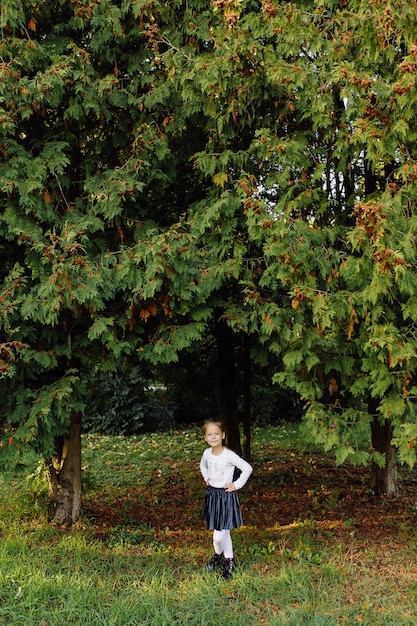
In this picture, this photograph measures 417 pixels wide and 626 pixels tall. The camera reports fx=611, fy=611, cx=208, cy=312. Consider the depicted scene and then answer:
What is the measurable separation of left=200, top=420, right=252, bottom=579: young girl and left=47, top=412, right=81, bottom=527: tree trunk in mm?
1885

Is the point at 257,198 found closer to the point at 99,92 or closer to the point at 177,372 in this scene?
the point at 99,92

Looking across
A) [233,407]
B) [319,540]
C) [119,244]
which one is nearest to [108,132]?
[119,244]

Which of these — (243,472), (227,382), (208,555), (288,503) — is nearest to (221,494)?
(243,472)

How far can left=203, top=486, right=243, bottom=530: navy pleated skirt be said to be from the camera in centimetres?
454

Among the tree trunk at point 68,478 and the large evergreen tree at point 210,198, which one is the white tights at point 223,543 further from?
the tree trunk at point 68,478

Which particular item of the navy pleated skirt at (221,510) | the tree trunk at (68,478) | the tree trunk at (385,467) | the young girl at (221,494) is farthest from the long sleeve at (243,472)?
the tree trunk at (385,467)

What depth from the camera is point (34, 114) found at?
525 centimetres

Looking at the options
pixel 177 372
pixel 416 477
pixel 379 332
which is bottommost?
pixel 416 477

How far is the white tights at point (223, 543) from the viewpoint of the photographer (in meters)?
4.59

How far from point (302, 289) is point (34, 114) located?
278cm

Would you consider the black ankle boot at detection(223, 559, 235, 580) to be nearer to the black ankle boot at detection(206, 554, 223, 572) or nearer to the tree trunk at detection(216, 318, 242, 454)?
the black ankle boot at detection(206, 554, 223, 572)

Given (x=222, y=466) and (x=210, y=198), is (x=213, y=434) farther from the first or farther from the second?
(x=210, y=198)

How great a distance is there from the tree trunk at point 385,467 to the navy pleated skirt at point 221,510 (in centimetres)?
266

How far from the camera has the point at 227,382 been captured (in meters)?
7.51
